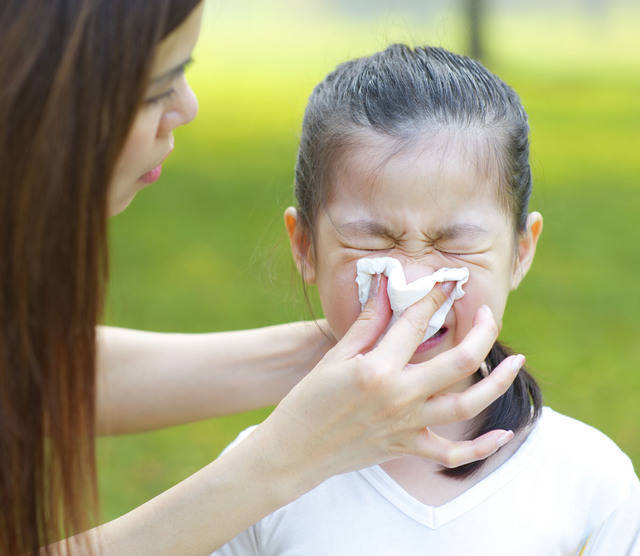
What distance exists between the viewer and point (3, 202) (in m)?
1.89

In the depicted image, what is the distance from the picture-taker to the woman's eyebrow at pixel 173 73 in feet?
6.66

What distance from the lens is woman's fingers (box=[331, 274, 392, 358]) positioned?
210 centimetres

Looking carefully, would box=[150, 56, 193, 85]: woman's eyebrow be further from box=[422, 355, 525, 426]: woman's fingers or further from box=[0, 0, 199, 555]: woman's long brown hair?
box=[422, 355, 525, 426]: woman's fingers

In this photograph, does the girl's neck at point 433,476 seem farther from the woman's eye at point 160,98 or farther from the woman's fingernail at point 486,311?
the woman's eye at point 160,98

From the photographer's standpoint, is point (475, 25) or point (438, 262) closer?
point (438, 262)

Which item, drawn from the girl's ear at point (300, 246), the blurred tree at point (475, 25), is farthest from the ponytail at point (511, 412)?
the blurred tree at point (475, 25)

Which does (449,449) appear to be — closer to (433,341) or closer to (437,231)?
(433,341)

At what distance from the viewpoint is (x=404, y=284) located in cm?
Answer: 214

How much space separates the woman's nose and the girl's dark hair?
1.15ft

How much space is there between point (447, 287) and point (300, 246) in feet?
1.56

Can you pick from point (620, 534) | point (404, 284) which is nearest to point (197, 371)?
point (404, 284)

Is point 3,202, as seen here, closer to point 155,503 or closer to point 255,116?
point 155,503

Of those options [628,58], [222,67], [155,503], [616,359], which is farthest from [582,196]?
[222,67]

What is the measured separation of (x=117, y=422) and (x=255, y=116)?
12574 mm
